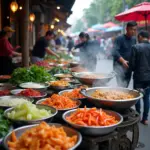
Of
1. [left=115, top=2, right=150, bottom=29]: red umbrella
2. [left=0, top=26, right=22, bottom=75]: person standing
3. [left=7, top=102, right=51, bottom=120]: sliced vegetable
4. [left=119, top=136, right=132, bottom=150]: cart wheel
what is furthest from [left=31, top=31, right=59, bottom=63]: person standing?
[left=7, top=102, right=51, bottom=120]: sliced vegetable

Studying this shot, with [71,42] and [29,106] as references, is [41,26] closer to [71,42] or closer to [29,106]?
[71,42]

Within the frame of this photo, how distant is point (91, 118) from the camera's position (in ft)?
8.86

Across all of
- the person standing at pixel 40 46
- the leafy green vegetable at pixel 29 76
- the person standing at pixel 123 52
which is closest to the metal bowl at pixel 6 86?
the leafy green vegetable at pixel 29 76

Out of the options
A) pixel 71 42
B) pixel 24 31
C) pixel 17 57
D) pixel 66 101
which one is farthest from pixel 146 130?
pixel 71 42

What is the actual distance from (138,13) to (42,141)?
294 inches

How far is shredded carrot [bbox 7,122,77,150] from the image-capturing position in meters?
2.08

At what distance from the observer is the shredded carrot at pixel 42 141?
6.83ft

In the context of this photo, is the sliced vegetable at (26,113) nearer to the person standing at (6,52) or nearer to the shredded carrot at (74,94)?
the shredded carrot at (74,94)

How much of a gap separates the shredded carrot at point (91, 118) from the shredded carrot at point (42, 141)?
1.54 ft

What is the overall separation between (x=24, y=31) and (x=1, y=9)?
512cm

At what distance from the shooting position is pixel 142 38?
575 cm

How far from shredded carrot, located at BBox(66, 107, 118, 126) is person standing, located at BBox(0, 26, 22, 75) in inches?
213

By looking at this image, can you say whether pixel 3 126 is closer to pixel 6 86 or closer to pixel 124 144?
pixel 124 144

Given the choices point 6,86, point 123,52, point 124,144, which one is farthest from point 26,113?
point 123,52
